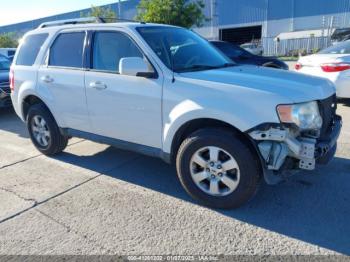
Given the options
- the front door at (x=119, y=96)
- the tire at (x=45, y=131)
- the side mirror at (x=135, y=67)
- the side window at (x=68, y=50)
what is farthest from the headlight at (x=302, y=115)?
the tire at (x=45, y=131)

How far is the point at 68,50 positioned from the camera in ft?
15.0

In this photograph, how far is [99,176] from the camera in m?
4.43

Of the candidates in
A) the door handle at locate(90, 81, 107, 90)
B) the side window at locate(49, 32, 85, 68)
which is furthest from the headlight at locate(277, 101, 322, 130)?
the side window at locate(49, 32, 85, 68)

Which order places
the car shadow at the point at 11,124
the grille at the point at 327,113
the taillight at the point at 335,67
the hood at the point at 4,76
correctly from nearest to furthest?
the grille at the point at 327,113
the taillight at the point at 335,67
the car shadow at the point at 11,124
the hood at the point at 4,76

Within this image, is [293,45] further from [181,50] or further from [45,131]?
[45,131]

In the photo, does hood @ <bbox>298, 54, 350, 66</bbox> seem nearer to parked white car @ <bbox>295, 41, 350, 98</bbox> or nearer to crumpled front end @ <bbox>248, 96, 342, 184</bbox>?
parked white car @ <bbox>295, 41, 350, 98</bbox>

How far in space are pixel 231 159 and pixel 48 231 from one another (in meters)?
1.87

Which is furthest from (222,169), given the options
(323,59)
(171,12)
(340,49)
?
(171,12)

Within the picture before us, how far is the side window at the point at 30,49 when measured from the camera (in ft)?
16.4

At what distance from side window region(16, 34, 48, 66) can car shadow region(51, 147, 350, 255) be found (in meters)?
1.71

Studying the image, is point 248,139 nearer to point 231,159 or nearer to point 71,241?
point 231,159

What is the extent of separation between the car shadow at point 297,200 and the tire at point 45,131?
0.40m

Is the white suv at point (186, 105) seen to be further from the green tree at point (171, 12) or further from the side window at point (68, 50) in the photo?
the green tree at point (171, 12)

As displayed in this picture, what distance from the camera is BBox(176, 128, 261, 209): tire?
3.21m
